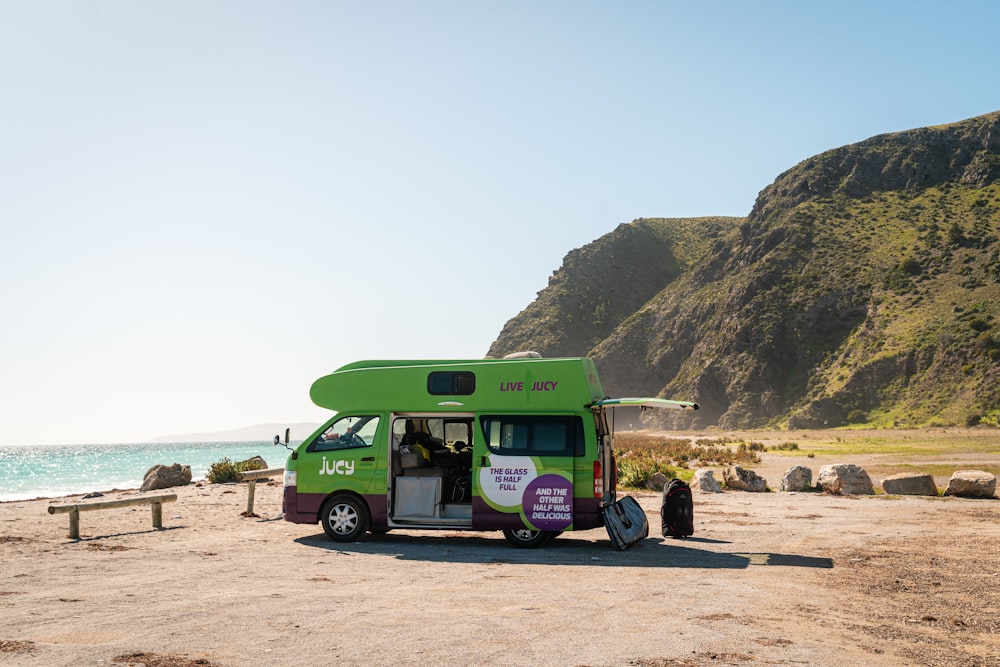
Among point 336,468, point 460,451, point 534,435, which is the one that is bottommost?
point 336,468

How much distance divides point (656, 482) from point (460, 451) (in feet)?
Answer: 40.4

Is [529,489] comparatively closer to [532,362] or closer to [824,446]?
[532,362]

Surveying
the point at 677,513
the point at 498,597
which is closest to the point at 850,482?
the point at 677,513

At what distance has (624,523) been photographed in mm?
14156

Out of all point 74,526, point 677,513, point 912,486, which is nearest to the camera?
point 74,526

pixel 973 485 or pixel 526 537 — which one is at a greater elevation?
pixel 526 537

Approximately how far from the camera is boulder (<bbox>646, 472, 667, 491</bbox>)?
26094 mm

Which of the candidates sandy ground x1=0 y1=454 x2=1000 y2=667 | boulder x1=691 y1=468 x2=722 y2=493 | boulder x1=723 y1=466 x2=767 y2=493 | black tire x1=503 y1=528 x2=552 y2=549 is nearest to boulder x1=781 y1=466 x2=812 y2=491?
boulder x1=723 y1=466 x2=767 y2=493

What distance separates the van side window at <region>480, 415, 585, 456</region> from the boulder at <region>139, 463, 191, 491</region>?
696 inches

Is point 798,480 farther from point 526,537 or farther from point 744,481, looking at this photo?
point 526,537

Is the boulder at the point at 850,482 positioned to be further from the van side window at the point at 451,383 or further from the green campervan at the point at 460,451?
the van side window at the point at 451,383

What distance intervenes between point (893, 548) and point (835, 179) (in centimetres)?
10544

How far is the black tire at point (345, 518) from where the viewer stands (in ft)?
48.1

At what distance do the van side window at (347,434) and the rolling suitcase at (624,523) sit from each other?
4137 mm
